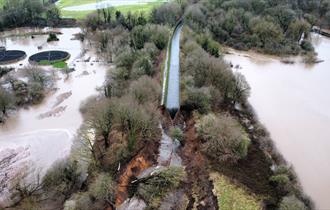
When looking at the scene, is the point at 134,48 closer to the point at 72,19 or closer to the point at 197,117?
the point at 197,117

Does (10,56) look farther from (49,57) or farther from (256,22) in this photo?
(256,22)

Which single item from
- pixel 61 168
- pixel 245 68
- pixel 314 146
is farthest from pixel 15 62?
pixel 314 146

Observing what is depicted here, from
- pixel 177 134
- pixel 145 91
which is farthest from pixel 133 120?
pixel 145 91

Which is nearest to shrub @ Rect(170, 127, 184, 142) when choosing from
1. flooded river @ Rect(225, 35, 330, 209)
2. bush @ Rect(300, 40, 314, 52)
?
flooded river @ Rect(225, 35, 330, 209)

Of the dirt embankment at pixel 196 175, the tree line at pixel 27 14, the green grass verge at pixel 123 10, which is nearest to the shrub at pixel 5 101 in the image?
the dirt embankment at pixel 196 175

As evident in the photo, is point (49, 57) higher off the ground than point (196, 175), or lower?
higher

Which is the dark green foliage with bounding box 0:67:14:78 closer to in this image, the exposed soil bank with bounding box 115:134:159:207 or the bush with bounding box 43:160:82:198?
the bush with bounding box 43:160:82:198
